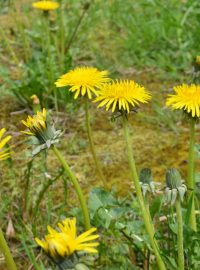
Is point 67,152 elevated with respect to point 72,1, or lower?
lower

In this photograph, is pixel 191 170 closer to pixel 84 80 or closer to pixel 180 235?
pixel 180 235

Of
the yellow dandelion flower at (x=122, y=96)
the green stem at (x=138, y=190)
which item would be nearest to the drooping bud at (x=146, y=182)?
the green stem at (x=138, y=190)

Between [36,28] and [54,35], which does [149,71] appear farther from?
[36,28]

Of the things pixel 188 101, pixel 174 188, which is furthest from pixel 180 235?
pixel 188 101

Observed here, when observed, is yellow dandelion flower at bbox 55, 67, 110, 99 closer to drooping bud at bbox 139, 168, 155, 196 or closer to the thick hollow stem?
drooping bud at bbox 139, 168, 155, 196

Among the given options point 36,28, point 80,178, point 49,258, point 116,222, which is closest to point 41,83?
point 80,178
